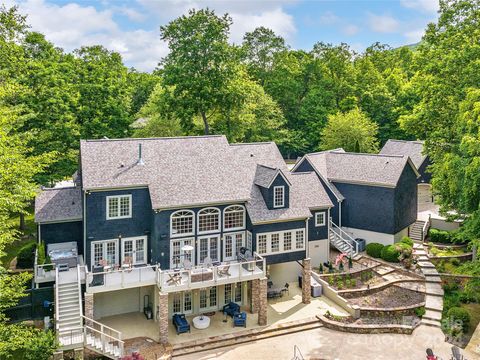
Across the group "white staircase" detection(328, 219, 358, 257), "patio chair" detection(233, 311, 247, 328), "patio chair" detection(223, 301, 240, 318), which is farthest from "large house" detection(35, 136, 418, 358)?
"white staircase" detection(328, 219, 358, 257)

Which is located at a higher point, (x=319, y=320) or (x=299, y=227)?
(x=299, y=227)

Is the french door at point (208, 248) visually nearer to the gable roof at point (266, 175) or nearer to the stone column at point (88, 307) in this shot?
the gable roof at point (266, 175)

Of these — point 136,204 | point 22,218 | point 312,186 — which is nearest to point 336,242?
point 312,186

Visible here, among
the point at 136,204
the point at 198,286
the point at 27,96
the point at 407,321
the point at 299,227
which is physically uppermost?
the point at 27,96

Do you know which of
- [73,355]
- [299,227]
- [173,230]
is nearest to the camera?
[73,355]

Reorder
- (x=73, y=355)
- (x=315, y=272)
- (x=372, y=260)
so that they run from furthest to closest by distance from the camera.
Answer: (x=372, y=260) → (x=315, y=272) → (x=73, y=355)

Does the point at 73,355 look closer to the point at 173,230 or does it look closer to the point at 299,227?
the point at 173,230
